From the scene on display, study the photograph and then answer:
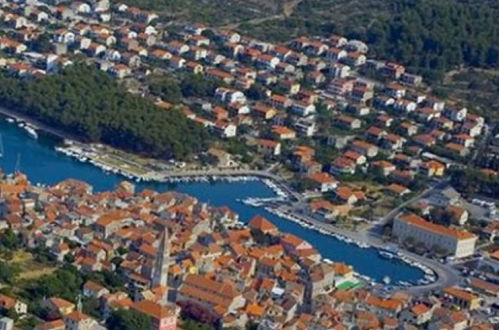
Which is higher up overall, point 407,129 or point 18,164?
point 407,129

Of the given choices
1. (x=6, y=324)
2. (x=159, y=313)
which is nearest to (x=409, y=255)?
(x=159, y=313)

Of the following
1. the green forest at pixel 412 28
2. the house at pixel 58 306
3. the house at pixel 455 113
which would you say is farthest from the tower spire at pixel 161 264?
the green forest at pixel 412 28

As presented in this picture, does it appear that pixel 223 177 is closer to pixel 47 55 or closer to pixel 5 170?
pixel 5 170

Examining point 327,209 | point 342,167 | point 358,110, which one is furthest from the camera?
point 358,110

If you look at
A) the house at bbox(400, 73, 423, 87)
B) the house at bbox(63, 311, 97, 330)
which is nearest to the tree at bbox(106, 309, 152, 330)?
the house at bbox(63, 311, 97, 330)

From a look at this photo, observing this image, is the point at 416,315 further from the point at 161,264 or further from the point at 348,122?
the point at 348,122

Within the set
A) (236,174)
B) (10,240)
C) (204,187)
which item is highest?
(10,240)

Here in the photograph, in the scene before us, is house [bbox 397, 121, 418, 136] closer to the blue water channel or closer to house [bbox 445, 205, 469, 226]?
the blue water channel
